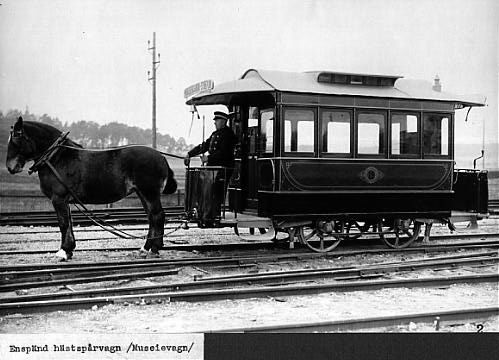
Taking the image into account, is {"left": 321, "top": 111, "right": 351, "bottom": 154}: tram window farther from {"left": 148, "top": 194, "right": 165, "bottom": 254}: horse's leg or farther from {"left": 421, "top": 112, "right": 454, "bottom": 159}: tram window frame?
{"left": 148, "top": 194, "right": 165, "bottom": 254}: horse's leg

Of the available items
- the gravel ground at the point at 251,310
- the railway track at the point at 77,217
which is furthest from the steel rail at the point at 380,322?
the railway track at the point at 77,217

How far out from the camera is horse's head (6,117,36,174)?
8.23 metres

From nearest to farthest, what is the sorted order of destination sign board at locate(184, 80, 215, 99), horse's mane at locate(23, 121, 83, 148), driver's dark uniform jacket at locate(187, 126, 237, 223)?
horse's mane at locate(23, 121, 83, 148) < destination sign board at locate(184, 80, 215, 99) < driver's dark uniform jacket at locate(187, 126, 237, 223)

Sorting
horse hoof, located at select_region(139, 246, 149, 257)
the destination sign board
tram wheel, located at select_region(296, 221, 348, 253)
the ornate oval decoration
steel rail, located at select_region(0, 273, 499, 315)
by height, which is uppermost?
the destination sign board

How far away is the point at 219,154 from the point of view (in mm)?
9523

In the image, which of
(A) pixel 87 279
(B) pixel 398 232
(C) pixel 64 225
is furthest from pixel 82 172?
(B) pixel 398 232

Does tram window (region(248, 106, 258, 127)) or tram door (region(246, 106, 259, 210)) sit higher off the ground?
tram window (region(248, 106, 258, 127))

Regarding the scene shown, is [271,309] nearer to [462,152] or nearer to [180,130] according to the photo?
[462,152]

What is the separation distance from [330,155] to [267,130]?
102cm

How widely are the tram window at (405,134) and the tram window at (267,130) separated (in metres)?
2.00

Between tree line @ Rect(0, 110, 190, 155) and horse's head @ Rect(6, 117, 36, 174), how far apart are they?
126 mm

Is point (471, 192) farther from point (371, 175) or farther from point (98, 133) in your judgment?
point (98, 133)

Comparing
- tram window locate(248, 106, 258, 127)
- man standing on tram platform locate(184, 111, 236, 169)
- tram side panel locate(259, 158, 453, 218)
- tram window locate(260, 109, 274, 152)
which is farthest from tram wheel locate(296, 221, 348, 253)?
tram window locate(248, 106, 258, 127)

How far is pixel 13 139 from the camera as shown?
8.23m
